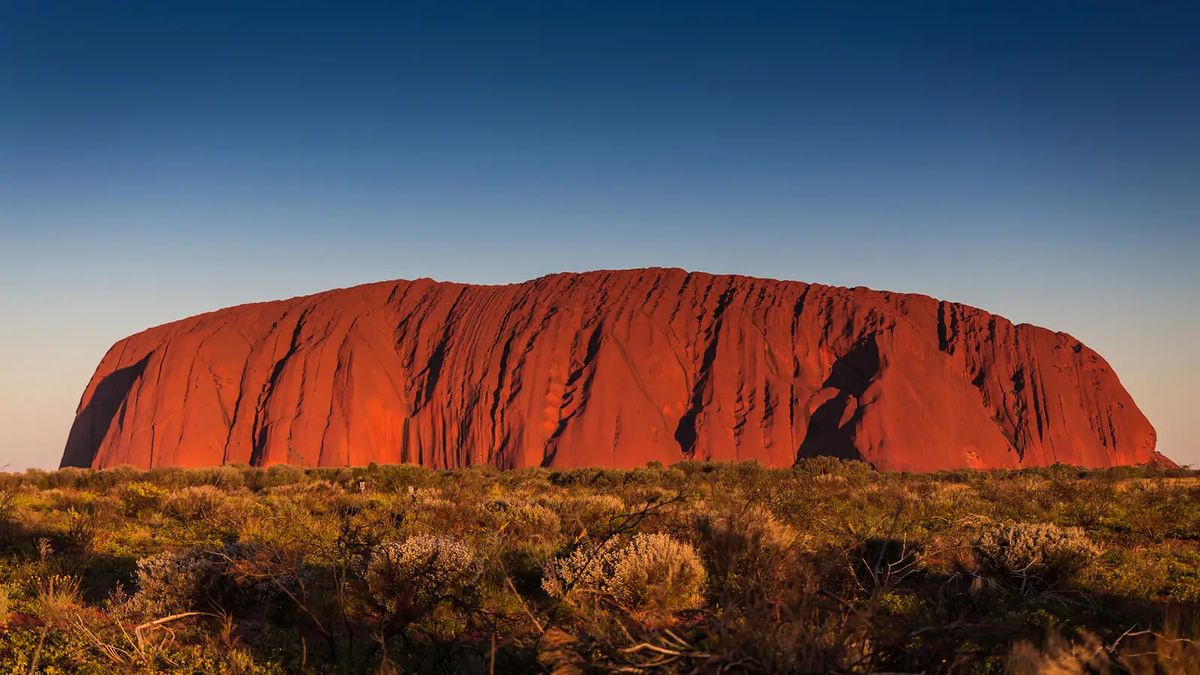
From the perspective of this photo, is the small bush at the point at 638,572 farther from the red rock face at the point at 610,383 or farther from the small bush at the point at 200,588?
the red rock face at the point at 610,383

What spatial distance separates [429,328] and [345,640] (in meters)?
60.8

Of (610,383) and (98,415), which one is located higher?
(610,383)

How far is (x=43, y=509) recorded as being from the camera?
14.9 m

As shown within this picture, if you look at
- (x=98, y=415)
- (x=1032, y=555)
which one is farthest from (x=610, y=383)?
(x=1032, y=555)

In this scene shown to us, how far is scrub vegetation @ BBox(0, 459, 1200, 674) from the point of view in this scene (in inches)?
131

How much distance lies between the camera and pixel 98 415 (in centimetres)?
6550

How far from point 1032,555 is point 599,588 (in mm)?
4946

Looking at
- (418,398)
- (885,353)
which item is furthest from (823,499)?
(418,398)

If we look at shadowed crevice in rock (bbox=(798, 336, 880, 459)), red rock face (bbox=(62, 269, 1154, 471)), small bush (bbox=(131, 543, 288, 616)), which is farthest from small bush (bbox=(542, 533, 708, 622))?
red rock face (bbox=(62, 269, 1154, 471))

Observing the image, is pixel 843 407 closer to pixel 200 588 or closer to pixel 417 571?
pixel 417 571

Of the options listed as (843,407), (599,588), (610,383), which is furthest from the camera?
(610,383)

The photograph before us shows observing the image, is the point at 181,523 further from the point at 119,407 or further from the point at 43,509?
the point at 119,407

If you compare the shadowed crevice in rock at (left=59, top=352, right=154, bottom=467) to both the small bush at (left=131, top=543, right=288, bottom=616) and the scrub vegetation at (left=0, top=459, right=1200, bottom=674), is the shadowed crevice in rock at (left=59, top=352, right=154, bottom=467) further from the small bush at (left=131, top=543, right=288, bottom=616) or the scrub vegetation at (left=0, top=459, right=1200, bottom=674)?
the small bush at (left=131, top=543, right=288, bottom=616)

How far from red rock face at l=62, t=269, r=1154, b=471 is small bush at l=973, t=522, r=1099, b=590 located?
44178 mm
